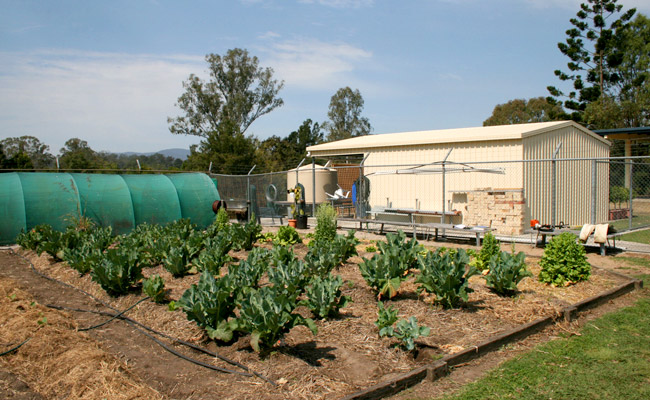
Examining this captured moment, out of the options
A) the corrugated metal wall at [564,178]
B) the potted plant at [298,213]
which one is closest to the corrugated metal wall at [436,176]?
the corrugated metal wall at [564,178]

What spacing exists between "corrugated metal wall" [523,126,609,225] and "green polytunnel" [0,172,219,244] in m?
10.2

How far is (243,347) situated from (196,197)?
11645mm

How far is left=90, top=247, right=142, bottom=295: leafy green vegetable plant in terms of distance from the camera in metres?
6.82

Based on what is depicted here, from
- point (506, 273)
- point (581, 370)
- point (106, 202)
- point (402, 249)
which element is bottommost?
point (581, 370)

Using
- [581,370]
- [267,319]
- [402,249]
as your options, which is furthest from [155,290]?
[581,370]

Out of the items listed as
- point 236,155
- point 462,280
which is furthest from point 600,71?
point 462,280

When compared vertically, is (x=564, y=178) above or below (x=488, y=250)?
above

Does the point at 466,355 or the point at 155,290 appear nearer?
the point at 466,355

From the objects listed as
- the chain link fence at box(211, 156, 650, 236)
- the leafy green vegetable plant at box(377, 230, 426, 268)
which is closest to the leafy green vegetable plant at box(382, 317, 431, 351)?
the leafy green vegetable plant at box(377, 230, 426, 268)

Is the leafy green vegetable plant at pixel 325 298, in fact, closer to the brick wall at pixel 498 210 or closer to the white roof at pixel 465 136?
the brick wall at pixel 498 210

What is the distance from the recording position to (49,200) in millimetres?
13250

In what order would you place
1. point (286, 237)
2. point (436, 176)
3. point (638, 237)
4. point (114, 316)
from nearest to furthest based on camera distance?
point (114, 316)
point (286, 237)
point (638, 237)
point (436, 176)

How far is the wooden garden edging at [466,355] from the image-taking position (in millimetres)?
3871

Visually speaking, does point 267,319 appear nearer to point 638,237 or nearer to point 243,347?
point 243,347
